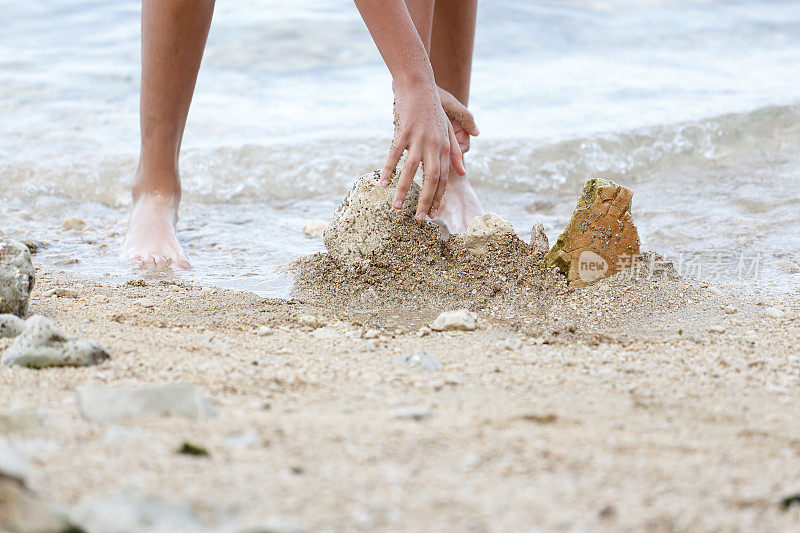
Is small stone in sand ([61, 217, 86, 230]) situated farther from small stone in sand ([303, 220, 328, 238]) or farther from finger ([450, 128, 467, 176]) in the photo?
finger ([450, 128, 467, 176])

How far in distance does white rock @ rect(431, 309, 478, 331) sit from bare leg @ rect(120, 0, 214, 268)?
1.09 meters

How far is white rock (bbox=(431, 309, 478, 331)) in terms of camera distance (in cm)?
188

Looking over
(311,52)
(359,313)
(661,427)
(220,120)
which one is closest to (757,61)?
(311,52)

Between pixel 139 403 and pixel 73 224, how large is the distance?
2260 mm

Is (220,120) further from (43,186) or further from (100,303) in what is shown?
(100,303)

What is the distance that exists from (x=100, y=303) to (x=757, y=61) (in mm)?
6350

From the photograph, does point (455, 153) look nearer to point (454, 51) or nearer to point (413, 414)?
point (454, 51)

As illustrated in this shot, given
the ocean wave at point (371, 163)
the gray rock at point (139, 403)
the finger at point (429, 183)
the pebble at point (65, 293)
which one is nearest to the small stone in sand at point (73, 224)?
the ocean wave at point (371, 163)

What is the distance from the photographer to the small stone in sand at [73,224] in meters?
3.23

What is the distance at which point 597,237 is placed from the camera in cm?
218

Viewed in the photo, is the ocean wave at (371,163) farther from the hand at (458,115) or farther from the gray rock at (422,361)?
the gray rock at (422,361)

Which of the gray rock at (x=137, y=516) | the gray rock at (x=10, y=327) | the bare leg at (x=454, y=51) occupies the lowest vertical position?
the gray rock at (x=137, y=516)

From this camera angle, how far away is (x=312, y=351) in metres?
1.71

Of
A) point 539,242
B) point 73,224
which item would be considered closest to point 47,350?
point 539,242
